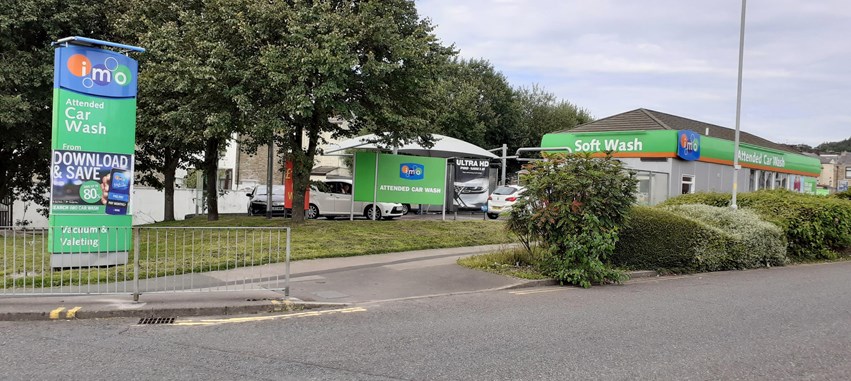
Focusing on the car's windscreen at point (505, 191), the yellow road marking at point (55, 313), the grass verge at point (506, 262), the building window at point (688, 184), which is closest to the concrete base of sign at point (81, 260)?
→ the yellow road marking at point (55, 313)

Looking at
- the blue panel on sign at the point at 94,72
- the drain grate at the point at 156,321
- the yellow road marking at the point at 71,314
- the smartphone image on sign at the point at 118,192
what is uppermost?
the blue panel on sign at the point at 94,72

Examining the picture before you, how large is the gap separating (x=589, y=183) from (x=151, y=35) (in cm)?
1235

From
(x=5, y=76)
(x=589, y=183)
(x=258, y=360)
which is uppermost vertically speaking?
(x=5, y=76)

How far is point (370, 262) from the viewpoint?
11594mm

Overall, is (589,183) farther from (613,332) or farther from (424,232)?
(424,232)

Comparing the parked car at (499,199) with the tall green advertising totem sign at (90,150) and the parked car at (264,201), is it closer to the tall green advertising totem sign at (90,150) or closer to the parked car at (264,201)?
the parked car at (264,201)

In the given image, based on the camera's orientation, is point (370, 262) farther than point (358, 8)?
No

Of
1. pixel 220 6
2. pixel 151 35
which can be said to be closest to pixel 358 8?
pixel 220 6

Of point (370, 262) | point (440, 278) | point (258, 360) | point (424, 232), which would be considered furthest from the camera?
point (424, 232)

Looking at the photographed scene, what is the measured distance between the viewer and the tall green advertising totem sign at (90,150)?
959 centimetres

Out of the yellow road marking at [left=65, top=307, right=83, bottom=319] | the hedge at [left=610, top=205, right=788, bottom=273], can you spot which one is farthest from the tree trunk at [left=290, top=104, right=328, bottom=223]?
the yellow road marking at [left=65, top=307, right=83, bottom=319]

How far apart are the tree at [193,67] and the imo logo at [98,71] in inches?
129

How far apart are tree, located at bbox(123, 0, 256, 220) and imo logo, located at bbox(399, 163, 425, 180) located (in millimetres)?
5365

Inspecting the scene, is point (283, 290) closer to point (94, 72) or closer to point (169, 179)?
point (94, 72)
